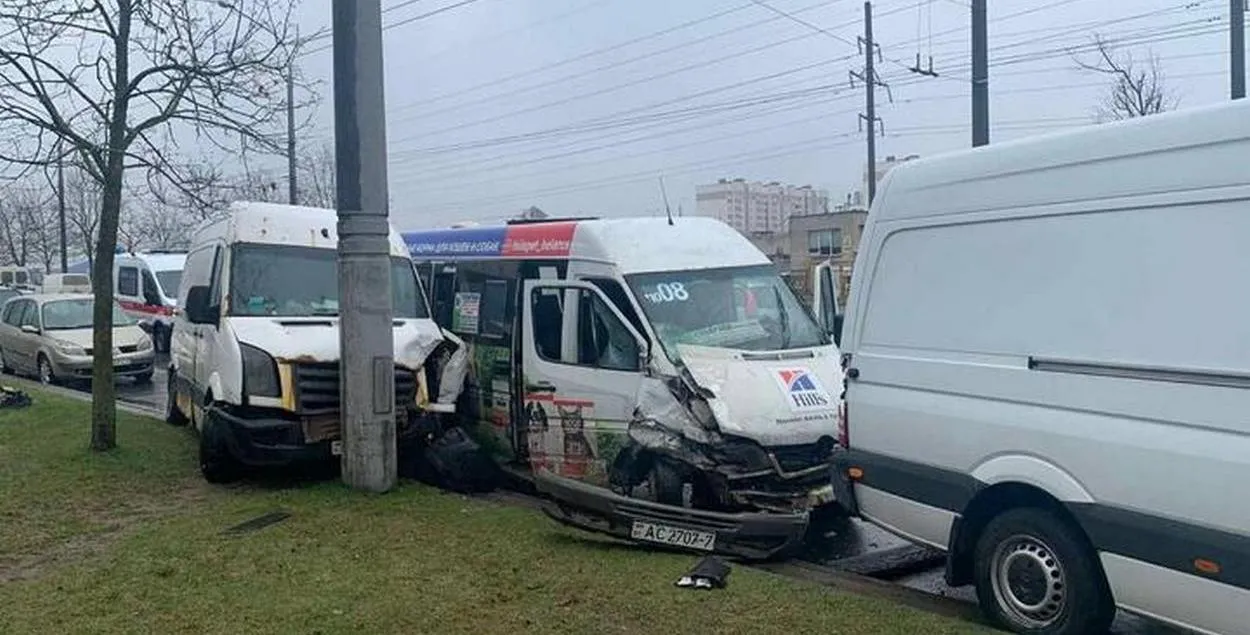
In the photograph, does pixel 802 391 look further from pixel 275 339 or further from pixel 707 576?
pixel 275 339

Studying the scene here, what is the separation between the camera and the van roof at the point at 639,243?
905 centimetres

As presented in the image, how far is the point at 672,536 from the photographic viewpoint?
7.11 meters

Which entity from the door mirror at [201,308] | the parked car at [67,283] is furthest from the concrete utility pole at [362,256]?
the parked car at [67,283]

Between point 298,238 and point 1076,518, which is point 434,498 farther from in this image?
point 1076,518

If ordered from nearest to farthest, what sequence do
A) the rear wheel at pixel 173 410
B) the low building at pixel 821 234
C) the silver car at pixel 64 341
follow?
the rear wheel at pixel 173 410
the silver car at pixel 64 341
the low building at pixel 821 234

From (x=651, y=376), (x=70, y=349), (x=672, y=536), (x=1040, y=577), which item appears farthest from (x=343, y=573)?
(x=70, y=349)

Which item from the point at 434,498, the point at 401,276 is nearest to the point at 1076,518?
the point at 434,498

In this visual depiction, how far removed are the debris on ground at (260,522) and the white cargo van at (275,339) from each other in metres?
0.93

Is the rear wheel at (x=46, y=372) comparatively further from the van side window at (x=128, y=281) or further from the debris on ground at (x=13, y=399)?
the van side window at (x=128, y=281)

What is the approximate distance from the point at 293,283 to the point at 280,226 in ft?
2.08

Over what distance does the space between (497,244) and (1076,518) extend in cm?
666

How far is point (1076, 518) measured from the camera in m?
5.08

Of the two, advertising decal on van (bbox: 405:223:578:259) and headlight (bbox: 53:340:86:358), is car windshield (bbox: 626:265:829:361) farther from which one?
headlight (bbox: 53:340:86:358)

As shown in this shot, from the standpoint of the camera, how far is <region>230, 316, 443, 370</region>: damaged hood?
9.55 m
